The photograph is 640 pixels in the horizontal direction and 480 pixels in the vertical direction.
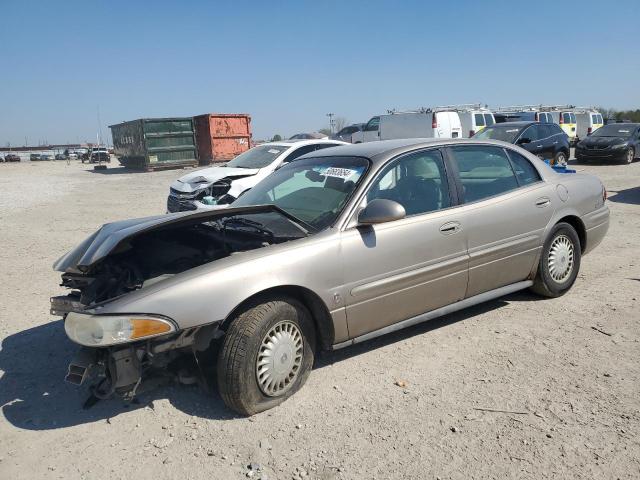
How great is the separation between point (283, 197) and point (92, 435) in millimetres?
2117

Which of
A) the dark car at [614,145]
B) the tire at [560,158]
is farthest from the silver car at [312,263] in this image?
the dark car at [614,145]

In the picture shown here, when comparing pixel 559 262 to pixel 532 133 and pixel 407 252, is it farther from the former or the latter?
pixel 532 133

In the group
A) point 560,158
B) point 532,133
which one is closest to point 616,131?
point 560,158

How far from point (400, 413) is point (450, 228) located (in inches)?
57.6

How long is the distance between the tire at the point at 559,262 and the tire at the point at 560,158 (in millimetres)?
11816

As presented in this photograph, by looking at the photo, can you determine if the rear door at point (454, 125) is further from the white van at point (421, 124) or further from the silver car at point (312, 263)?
the silver car at point (312, 263)

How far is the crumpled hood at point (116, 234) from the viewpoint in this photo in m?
3.21

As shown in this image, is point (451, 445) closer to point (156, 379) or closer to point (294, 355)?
point (294, 355)

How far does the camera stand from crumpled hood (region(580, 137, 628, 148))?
1775 cm

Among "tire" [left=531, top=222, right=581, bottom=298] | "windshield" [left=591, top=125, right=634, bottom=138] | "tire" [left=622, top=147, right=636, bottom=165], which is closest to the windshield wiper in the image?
"tire" [left=531, top=222, right=581, bottom=298]

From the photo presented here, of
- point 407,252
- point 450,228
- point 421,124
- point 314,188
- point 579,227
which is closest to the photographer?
point 407,252

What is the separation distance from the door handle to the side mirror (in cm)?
57

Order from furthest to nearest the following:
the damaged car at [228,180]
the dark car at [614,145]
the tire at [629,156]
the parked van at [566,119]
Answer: the parked van at [566,119]
the tire at [629,156]
the dark car at [614,145]
the damaged car at [228,180]

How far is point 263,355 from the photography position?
3.08 m
